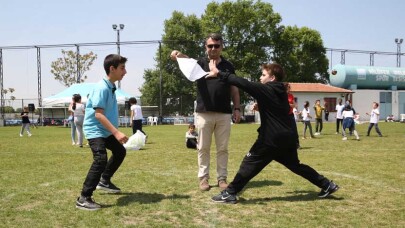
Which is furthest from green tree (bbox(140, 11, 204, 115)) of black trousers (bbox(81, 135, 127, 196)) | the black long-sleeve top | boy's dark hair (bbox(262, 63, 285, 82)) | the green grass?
the black long-sleeve top

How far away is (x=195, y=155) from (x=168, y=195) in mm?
5418

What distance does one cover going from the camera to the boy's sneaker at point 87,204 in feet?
15.8

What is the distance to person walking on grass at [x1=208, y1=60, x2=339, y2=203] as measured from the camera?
5.01 metres

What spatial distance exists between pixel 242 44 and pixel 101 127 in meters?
47.3

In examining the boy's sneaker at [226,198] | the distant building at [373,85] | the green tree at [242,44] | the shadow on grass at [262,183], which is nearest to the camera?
the boy's sneaker at [226,198]

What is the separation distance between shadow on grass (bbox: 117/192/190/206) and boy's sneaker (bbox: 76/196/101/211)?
333 millimetres

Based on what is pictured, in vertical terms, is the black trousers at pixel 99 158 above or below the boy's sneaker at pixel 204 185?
above

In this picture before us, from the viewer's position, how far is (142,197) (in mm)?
5504

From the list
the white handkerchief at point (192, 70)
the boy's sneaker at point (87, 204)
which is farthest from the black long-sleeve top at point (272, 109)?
the boy's sneaker at point (87, 204)

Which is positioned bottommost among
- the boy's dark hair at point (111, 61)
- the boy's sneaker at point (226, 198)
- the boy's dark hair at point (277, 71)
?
the boy's sneaker at point (226, 198)

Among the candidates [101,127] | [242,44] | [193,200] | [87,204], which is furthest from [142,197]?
[242,44]

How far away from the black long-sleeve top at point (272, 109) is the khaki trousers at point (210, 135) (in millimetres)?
893

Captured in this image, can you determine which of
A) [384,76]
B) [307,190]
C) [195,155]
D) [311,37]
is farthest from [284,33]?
[307,190]

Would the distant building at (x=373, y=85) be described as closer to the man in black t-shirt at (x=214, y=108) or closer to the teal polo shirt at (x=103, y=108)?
the man in black t-shirt at (x=214, y=108)
